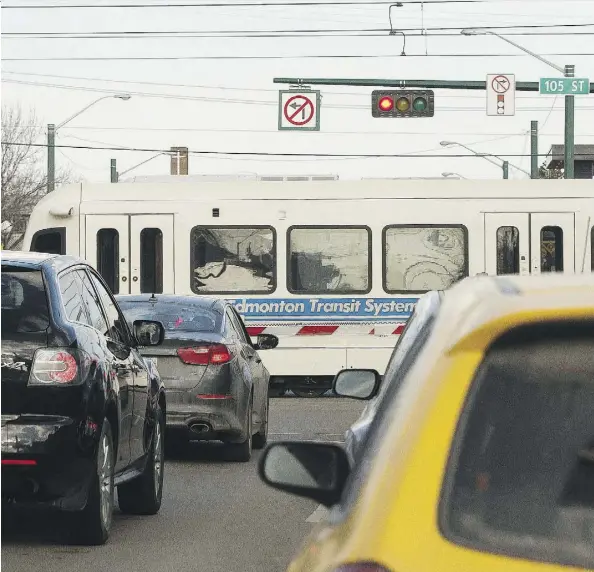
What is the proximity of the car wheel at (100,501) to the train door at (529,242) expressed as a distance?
52.5ft

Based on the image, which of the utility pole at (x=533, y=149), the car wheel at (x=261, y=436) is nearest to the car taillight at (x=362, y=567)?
the car wheel at (x=261, y=436)

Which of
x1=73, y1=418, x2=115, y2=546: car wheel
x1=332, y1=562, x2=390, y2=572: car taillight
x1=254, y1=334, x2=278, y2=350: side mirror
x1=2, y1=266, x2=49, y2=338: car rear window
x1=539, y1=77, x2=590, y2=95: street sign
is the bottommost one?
x1=73, y1=418, x2=115, y2=546: car wheel

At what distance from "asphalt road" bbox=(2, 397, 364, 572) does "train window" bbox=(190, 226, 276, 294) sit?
1140 cm

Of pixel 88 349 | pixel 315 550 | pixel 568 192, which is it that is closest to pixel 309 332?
pixel 568 192

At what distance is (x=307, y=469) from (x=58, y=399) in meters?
4.94

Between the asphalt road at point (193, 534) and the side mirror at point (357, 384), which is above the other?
the side mirror at point (357, 384)

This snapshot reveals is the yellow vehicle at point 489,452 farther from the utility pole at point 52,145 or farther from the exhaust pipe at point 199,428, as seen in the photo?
the utility pole at point 52,145

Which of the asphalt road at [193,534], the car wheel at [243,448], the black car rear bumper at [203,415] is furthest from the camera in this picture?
the car wheel at [243,448]

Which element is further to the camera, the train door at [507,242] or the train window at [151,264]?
the train window at [151,264]

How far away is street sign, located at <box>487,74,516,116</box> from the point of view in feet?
103

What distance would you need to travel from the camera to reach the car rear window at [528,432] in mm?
2934

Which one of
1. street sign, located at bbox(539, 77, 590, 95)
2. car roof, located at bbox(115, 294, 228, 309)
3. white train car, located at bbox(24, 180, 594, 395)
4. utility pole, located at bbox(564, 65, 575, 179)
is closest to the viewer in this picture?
car roof, located at bbox(115, 294, 228, 309)

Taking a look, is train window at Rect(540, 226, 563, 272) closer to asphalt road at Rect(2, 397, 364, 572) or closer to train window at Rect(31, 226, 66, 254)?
train window at Rect(31, 226, 66, 254)

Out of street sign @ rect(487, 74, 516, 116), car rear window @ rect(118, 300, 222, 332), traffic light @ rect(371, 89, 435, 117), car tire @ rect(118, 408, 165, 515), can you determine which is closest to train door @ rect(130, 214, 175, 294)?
traffic light @ rect(371, 89, 435, 117)
